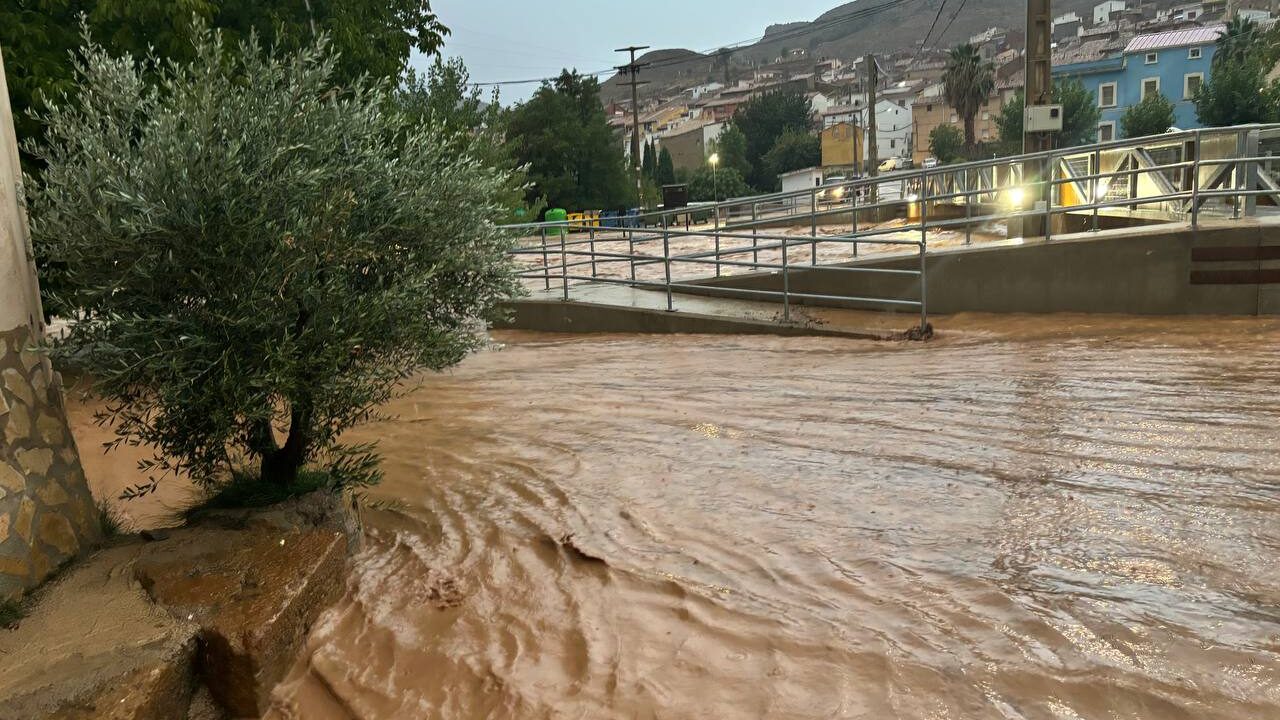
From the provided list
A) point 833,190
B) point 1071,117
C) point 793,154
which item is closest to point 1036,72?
point 833,190

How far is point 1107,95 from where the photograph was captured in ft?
219

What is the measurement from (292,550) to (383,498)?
51.8 inches

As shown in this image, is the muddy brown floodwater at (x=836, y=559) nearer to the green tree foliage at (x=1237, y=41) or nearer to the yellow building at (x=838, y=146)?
the green tree foliage at (x=1237, y=41)

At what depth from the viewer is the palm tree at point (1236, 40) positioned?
52.2 m

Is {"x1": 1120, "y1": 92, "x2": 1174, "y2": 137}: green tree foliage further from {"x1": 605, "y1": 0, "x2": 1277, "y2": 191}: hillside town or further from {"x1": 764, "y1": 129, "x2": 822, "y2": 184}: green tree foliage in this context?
{"x1": 764, "y1": 129, "x2": 822, "y2": 184}: green tree foliage

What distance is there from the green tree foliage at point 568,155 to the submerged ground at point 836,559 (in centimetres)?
4384

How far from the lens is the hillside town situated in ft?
205

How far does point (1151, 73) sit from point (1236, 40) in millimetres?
9234

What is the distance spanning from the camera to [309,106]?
4.16 m

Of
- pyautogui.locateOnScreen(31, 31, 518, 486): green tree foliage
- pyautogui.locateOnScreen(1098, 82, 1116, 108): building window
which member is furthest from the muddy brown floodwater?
pyautogui.locateOnScreen(1098, 82, 1116, 108): building window

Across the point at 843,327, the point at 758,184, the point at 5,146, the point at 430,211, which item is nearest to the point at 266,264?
the point at 430,211

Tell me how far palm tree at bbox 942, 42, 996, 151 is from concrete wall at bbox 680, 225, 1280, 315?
6591cm

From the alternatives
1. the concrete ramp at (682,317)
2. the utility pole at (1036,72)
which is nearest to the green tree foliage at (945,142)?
the utility pole at (1036,72)

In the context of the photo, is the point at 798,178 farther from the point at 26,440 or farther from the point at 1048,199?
the point at 26,440
